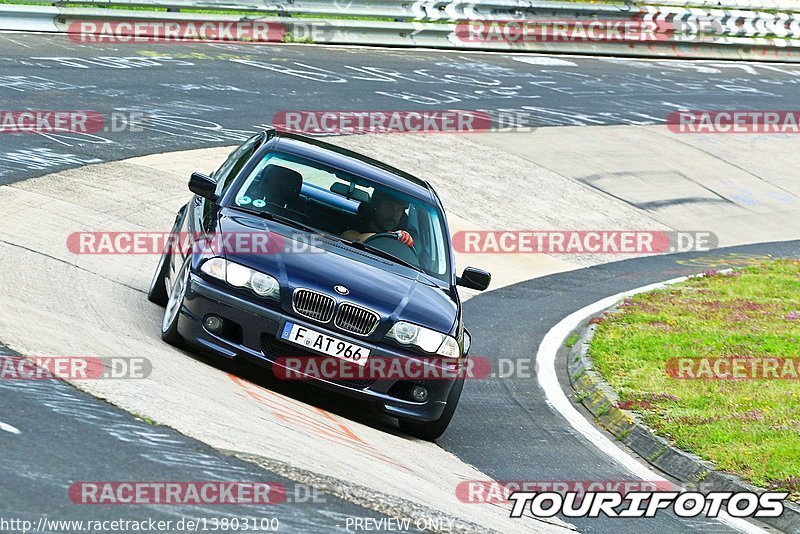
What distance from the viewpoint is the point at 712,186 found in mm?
21047

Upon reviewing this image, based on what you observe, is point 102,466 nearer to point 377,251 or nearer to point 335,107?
point 377,251

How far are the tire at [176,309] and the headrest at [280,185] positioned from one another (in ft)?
3.09

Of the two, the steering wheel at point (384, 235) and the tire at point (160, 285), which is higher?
the steering wheel at point (384, 235)

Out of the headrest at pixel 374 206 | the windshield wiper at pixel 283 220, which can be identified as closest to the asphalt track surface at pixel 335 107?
the headrest at pixel 374 206

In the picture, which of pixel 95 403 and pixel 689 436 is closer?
pixel 95 403

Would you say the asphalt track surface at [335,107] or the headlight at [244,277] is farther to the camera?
the headlight at [244,277]

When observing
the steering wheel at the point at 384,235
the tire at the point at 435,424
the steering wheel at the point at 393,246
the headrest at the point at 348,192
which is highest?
the headrest at the point at 348,192

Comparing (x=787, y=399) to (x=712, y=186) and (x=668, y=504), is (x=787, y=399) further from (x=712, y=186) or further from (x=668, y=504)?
(x=712, y=186)

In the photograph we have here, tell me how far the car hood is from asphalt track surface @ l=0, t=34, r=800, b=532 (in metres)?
1.01

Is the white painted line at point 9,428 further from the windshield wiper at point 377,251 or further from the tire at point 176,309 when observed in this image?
the windshield wiper at point 377,251

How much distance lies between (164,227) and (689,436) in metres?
6.04

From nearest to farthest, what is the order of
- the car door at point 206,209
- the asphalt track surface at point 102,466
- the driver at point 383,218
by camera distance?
1. the asphalt track surface at point 102,466
2. the car door at point 206,209
3. the driver at point 383,218

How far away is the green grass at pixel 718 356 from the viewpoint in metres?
8.85

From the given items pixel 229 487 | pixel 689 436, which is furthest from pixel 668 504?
pixel 229 487
